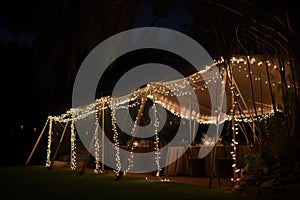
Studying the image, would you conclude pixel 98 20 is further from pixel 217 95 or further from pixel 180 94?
pixel 180 94

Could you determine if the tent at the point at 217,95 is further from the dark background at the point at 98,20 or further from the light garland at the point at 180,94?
the dark background at the point at 98,20

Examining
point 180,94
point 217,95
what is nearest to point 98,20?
point 217,95

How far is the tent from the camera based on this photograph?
7.29m

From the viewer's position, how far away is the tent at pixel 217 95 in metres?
7.29

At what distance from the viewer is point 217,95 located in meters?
7.82

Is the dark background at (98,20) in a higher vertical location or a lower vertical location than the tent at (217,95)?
higher

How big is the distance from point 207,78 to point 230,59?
1.71m

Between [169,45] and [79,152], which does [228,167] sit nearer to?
[79,152]

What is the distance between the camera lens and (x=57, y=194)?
6203mm


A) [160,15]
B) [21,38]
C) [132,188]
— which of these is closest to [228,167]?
[132,188]

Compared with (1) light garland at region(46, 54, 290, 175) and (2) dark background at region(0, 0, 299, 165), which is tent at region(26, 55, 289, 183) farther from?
(2) dark background at region(0, 0, 299, 165)

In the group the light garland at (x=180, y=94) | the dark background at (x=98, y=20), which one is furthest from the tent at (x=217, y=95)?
the dark background at (x=98, y=20)

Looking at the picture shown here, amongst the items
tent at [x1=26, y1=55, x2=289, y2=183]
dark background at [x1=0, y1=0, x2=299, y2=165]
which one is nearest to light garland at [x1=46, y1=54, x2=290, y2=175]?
tent at [x1=26, y1=55, x2=289, y2=183]

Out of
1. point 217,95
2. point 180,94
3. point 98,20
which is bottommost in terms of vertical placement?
point 217,95
